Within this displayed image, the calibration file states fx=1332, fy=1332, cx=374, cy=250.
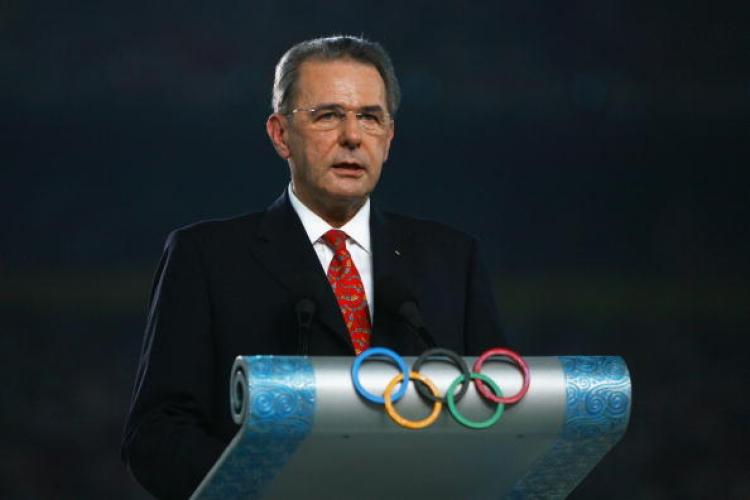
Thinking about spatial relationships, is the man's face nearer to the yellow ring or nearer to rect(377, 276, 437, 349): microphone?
rect(377, 276, 437, 349): microphone

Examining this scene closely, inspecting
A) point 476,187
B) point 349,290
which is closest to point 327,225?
point 349,290

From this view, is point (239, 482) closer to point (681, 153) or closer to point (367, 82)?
point (367, 82)

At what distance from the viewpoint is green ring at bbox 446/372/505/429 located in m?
1.32

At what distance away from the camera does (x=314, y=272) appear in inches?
69.9

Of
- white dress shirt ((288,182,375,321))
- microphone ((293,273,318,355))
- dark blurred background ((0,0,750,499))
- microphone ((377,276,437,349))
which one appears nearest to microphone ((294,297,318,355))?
microphone ((293,273,318,355))

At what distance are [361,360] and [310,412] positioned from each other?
8 centimetres

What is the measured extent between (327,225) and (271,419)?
729 millimetres

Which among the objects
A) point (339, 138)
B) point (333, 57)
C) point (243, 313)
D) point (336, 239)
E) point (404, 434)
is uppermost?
point (333, 57)

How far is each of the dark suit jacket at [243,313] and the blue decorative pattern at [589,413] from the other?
1.14 ft

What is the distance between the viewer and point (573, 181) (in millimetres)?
3471

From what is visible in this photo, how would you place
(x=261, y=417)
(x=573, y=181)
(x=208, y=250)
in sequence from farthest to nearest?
(x=573, y=181) → (x=208, y=250) → (x=261, y=417)

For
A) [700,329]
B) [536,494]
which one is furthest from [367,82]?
[700,329]

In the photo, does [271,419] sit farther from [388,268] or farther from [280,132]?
Answer: [280,132]

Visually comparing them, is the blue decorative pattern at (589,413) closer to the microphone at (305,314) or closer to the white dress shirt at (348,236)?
the microphone at (305,314)
